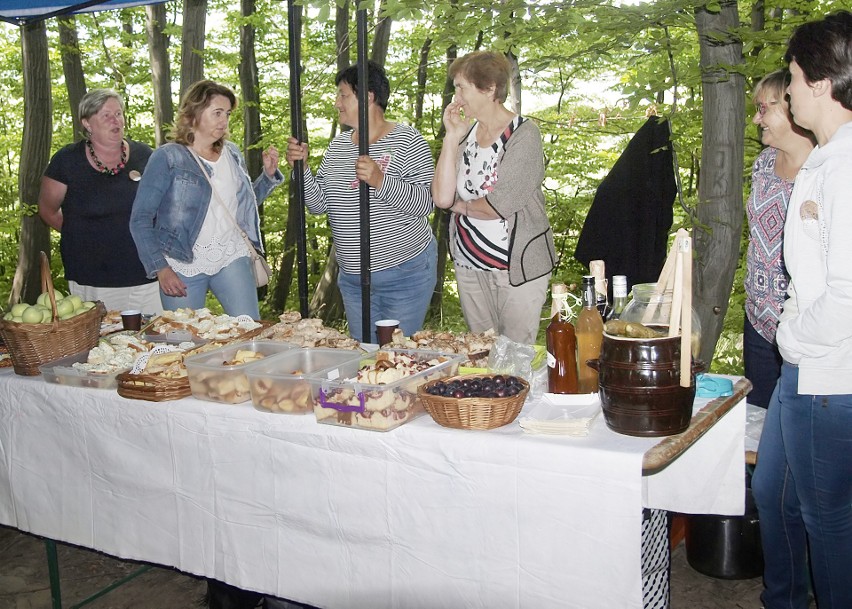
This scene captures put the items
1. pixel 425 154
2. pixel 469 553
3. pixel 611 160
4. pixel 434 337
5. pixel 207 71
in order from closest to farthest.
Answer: pixel 469 553
pixel 434 337
pixel 425 154
pixel 611 160
pixel 207 71

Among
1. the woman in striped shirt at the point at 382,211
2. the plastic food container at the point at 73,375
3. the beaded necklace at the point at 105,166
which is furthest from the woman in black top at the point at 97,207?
the plastic food container at the point at 73,375

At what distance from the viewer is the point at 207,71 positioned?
35.4ft

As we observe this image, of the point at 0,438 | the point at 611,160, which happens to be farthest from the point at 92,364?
the point at 611,160

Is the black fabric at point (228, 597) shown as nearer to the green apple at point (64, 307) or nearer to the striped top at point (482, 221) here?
the green apple at point (64, 307)

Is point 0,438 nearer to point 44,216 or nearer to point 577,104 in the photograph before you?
point 44,216

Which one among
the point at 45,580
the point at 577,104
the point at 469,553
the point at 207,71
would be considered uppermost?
the point at 207,71

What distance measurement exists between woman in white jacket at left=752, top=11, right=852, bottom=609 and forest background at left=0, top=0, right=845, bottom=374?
171 cm

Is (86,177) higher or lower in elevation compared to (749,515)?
higher

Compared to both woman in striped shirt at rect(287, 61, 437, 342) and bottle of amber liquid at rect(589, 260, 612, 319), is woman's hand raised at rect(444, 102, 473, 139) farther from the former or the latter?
bottle of amber liquid at rect(589, 260, 612, 319)

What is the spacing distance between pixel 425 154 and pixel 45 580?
2.18m

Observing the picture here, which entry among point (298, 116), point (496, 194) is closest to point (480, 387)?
point (496, 194)

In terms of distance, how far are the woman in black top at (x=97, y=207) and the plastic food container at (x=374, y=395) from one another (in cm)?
201

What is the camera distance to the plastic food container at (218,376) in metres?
2.02

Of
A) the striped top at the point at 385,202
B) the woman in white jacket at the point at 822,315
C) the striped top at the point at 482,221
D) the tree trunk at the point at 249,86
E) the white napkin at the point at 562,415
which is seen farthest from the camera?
the tree trunk at the point at 249,86
